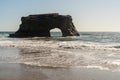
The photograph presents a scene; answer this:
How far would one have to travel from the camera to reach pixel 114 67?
1172 centimetres

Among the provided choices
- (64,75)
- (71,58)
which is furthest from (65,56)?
(64,75)

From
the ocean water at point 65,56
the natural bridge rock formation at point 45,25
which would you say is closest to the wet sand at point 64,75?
the ocean water at point 65,56

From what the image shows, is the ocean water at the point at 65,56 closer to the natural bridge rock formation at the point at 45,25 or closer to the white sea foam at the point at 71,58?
the white sea foam at the point at 71,58

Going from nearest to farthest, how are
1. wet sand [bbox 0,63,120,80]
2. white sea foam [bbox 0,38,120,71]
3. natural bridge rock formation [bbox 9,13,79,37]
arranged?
wet sand [bbox 0,63,120,80] → white sea foam [bbox 0,38,120,71] → natural bridge rock formation [bbox 9,13,79,37]

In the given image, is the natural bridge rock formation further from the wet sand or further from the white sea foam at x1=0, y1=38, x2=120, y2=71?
the wet sand

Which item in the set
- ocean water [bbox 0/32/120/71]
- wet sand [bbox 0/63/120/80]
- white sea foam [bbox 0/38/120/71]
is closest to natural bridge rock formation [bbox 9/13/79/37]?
ocean water [bbox 0/32/120/71]

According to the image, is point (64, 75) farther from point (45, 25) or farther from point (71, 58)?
point (45, 25)

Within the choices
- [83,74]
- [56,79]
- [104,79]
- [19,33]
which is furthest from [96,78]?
[19,33]

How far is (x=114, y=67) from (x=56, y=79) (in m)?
4.02

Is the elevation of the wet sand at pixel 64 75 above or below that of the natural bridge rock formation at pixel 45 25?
above

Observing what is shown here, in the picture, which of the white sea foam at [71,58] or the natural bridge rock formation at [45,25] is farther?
the natural bridge rock formation at [45,25]

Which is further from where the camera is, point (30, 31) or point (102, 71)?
point (30, 31)

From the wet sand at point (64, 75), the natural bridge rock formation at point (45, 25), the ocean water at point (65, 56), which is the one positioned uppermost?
the wet sand at point (64, 75)

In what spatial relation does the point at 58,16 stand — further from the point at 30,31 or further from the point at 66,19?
the point at 30,31
